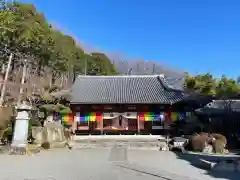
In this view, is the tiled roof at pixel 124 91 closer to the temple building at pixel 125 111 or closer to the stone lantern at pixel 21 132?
the temple building at pixel 125 111

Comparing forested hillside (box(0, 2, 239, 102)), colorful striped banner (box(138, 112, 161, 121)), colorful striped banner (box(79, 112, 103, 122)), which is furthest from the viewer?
forested hillside (box(0, 2, 239, 102))

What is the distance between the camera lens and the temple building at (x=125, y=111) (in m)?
24.0

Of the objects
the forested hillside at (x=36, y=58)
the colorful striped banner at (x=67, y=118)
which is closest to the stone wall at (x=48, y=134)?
the colorful striped banner at (x=67, y=118)

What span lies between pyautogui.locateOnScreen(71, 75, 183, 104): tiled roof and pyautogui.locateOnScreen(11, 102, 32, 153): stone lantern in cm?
832

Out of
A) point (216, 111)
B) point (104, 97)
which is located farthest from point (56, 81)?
point (216, 111)

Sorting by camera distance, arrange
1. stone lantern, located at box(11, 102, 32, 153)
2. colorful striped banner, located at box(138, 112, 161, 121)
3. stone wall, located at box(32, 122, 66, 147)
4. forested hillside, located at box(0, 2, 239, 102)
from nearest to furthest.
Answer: stone lantern, located at box(11, 102, 32, 153) → stone wall, located at box(32, 122, 66, 147) → colorful striped banner, located at box(138, 112, 161, 121) → forested hillside, located at box(0, 2, 239, 102)

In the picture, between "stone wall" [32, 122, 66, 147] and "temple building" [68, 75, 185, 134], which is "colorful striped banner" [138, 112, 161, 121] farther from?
"stone wall" [32, 122, 66, 147]

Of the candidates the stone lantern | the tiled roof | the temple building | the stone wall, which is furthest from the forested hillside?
the stone lantern

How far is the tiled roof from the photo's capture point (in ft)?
78.8

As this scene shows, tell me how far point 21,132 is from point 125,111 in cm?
1145

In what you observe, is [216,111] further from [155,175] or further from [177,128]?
[155,175]

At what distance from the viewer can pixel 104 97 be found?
24.9m

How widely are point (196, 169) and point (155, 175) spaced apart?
2.34 m

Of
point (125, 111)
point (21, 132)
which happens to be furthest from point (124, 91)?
point (21, 132)
